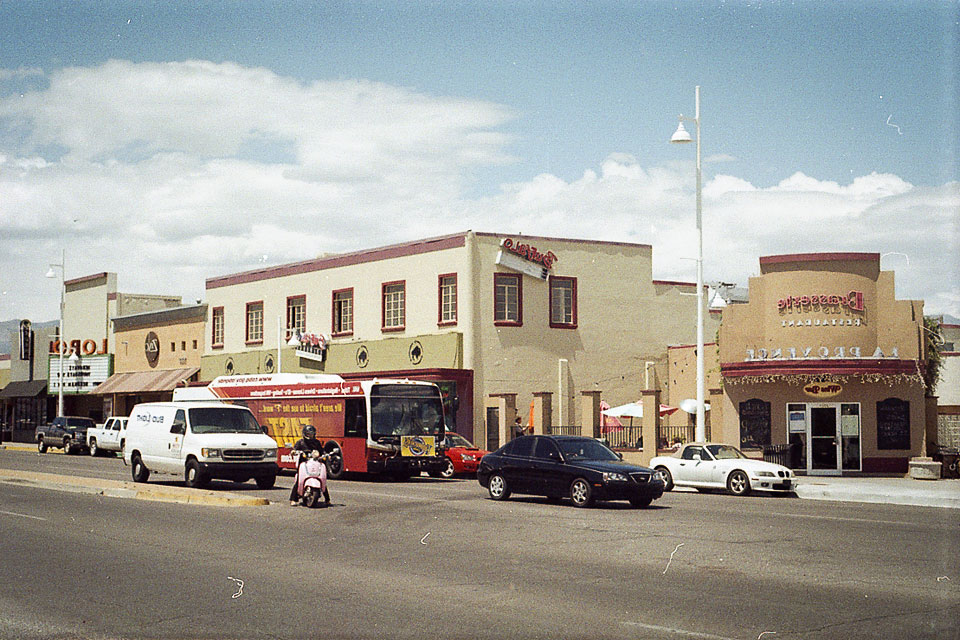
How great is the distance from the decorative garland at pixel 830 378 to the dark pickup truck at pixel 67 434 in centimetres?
3403

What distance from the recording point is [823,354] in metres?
33.0

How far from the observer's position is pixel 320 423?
3259 cm

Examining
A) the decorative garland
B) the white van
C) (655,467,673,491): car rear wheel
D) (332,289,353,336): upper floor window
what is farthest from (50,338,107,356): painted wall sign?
(655,467,673,491): car rear wheel

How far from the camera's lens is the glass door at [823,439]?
33.9m

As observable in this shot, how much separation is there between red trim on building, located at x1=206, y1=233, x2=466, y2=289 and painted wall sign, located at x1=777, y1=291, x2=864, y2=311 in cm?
1494

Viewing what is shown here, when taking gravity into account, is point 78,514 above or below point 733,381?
below

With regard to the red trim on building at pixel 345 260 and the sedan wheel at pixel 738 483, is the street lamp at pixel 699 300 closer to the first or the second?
the sedan wheel at pixel 738 483

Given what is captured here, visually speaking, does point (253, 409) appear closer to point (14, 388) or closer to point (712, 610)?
point (712, 610)

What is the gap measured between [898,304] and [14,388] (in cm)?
6411

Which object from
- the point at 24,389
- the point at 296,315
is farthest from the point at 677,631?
the point at 24,389

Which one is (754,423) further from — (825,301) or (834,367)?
(825,301)

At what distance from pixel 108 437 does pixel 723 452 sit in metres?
32.1

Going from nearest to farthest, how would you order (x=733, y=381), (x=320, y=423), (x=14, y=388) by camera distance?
1. (x=320, y=423)
2. (x=733, y=381)
3. (x=14, y=388)

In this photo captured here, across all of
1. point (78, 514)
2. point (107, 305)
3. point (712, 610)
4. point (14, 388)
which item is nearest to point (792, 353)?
point (78, 514)
